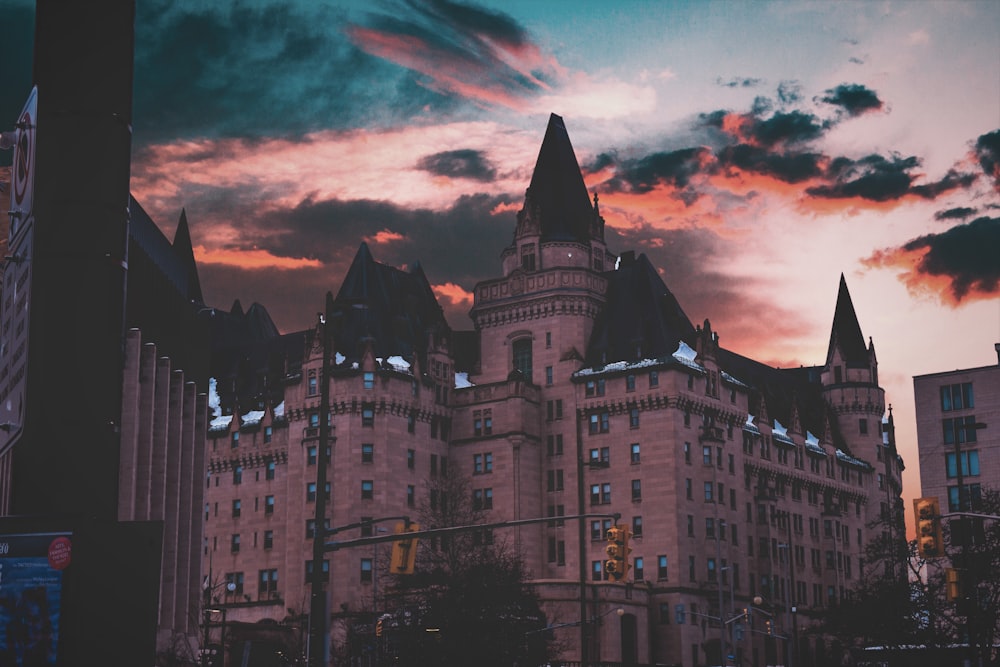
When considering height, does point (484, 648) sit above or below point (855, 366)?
below

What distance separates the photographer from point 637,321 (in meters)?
127

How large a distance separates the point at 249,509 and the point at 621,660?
121ft

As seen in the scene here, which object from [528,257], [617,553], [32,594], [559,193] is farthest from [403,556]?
[559,193]

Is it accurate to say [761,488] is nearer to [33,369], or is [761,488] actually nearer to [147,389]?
[147,389]

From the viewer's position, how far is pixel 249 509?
432ft

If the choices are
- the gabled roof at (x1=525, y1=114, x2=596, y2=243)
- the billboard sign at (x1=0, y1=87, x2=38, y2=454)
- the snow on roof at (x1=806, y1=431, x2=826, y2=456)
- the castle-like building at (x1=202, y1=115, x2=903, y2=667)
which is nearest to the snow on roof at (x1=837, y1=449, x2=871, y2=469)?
the snow on roof at (x1=806, y1=431, x2=826, y2=456)

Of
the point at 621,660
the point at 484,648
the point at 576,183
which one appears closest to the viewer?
the point at 484,648

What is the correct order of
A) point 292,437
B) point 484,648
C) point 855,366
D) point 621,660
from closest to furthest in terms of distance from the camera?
point 484,648 → point 621,660 → point 292,437 → point 855,366

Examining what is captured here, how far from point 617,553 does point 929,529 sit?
28.1 ft

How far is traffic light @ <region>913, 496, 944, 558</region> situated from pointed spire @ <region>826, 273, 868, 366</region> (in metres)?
114

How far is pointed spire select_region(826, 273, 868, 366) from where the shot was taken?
154 metres

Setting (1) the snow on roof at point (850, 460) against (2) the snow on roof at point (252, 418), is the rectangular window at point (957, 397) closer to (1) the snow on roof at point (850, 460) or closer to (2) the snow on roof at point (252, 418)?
(1) the snow on roof at point (850, 460)

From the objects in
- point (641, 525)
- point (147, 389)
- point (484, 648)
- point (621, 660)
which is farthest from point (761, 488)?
point (147, 389)

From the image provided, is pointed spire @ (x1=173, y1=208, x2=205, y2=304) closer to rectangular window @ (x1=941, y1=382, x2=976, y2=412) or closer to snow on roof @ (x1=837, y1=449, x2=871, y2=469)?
snow on roof @ (x1=837, y1=449, x2=871, y2=469)
